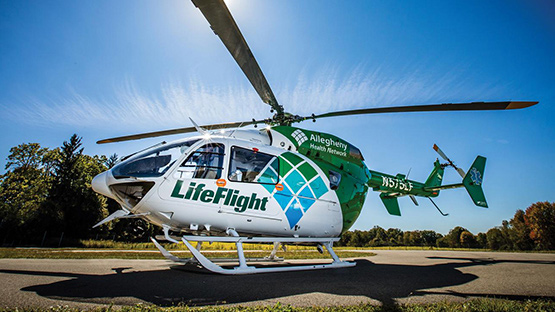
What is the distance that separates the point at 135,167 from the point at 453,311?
221 inches

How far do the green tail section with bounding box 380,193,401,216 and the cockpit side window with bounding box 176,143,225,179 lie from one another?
910 cm

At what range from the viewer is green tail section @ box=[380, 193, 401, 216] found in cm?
1192

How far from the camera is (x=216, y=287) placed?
4219 mm

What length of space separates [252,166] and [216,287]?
2618 millimetres

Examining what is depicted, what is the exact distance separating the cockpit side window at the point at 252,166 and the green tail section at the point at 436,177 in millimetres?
9502

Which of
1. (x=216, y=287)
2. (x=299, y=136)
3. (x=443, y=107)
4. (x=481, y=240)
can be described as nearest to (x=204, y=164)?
(x=216, y=287)

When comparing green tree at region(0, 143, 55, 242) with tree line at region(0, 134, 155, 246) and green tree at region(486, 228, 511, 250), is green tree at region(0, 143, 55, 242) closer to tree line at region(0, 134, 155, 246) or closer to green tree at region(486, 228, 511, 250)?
tree line at region(0, 134, 155, 246)

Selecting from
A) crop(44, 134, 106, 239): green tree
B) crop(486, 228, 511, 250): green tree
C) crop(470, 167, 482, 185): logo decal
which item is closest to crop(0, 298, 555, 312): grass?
crop(470, 167, 482, 185): logo decal

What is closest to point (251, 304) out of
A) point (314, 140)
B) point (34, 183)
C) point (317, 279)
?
point (317, 279)

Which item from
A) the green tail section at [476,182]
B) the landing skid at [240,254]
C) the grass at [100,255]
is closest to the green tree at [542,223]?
the green tail section at [476,182]

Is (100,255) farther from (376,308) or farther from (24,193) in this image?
(24,193)

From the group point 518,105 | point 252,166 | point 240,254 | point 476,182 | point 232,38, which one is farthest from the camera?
point 476,182

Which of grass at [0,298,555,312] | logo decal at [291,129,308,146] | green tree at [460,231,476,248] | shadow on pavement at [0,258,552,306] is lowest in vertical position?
green tree at [460,231,476,248]

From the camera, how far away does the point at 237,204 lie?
5.58 m
